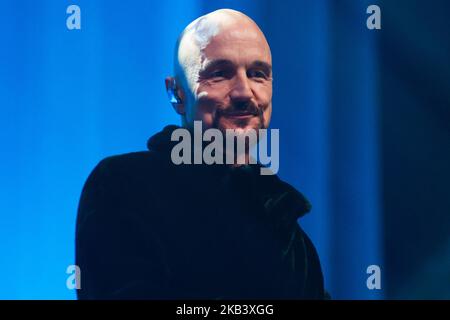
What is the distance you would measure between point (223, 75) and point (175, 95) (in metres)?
0.19

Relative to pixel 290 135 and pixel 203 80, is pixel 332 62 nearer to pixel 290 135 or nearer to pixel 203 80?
pixel 290 135

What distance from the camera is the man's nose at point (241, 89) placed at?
235cm

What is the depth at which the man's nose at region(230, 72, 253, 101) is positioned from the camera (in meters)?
2.35

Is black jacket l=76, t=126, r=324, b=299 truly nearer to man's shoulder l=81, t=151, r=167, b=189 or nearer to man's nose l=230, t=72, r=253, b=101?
man's shoulder l=81, t=151, r=167, b=189

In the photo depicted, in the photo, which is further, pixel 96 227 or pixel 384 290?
pixel 384 290

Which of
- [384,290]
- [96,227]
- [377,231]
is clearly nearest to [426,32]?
[377,231]

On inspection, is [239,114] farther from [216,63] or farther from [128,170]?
[128,170]

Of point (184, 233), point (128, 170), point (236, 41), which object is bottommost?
point (184, 233)

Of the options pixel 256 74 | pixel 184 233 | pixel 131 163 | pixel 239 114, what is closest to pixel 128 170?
pixel 131 163

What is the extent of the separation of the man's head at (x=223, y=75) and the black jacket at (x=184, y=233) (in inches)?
6.1

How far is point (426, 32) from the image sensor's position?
273cm

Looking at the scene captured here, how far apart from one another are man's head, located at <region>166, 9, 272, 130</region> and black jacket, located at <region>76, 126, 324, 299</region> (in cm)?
15

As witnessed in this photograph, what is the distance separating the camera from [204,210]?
2.31m

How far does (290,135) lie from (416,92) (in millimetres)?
552
